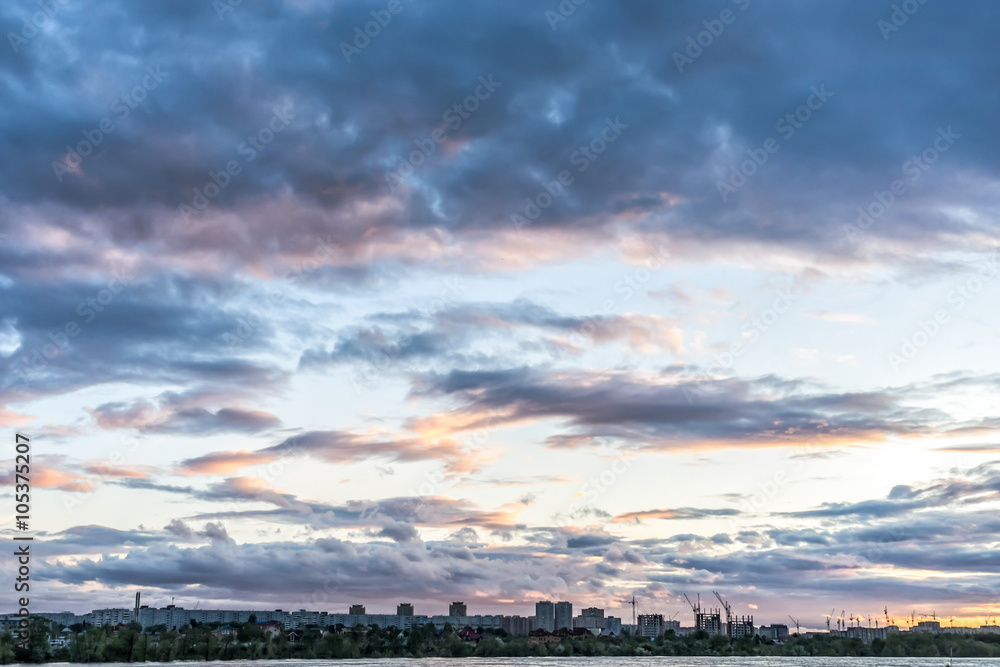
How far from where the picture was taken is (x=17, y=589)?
101m

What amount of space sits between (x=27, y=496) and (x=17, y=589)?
761 inches

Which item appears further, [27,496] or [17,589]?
[17,589]

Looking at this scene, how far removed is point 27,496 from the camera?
8825 cm

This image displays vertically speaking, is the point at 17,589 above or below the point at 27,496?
below
